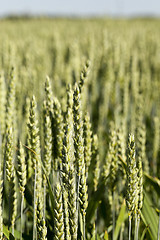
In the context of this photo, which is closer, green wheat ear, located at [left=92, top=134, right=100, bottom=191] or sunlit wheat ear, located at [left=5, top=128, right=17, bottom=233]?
sunlit wheat ear, located at [left=5, top=128, right=17, bottom=233]

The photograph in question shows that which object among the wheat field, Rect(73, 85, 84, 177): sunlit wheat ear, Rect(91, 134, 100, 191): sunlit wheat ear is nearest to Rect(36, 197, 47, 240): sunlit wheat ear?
the wheat field

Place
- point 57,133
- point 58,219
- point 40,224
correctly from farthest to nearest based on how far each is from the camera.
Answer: point 57,133 → point 40,224 → point 58,219

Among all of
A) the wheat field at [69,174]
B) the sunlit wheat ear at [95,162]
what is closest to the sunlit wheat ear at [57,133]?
the wheat field at [69,174]

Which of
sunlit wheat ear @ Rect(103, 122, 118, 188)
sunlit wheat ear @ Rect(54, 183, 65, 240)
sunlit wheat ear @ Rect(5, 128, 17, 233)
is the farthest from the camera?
sunlit wheat ear @ Rect(103, 122, 118, 188)

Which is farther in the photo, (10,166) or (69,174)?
(10,166)

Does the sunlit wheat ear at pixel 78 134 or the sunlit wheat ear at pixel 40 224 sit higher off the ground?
the sunlit wheat ear at pixel 78 134

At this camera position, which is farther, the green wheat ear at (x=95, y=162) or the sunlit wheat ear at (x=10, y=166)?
the green wheat ear at (x=95, y=162)

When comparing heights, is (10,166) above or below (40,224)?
above

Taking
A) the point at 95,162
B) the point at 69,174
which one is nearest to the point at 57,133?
the point at 95,162

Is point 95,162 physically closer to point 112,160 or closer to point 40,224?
point 112,160

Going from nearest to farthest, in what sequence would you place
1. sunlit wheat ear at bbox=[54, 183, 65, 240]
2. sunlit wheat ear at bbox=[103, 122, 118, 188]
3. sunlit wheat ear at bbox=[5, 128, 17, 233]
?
sunlit wheat ear at bbox=[54, 183, 65, 240]
sunlit wheat ear at bbox=[5, 128, 17, 233]
sunlit wheat ear at bbox=[103, 122, 118, 188]

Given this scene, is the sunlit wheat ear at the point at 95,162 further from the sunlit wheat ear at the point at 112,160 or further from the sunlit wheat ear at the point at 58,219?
the sunlit wheat ear at the point at 58,219

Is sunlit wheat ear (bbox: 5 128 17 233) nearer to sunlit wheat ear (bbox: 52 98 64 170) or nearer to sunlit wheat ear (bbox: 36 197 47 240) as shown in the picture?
sunlit wheat ear (bbox: 36 197 47 240)

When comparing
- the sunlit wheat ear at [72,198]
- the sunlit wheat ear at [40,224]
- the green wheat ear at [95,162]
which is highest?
the green wheat ear at [95,162]
